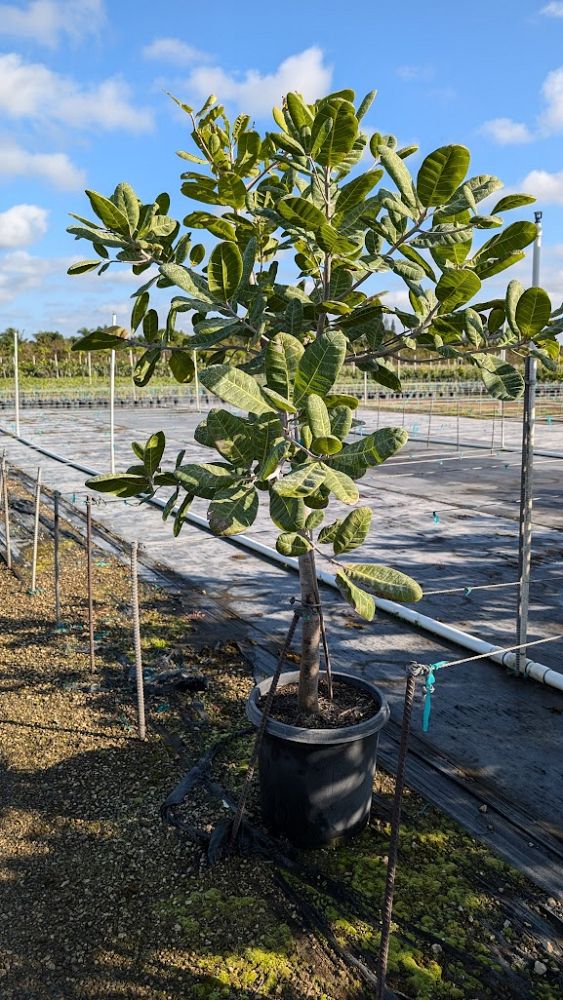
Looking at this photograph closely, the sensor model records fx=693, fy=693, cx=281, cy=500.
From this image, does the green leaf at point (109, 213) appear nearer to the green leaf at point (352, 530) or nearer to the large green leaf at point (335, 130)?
the large green leaf at point (335, 130)

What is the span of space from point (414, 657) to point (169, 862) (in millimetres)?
2781

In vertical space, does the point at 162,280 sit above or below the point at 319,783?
above

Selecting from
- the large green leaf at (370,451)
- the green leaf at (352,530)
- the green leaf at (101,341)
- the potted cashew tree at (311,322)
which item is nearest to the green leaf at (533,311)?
the potted cashew tree at (311,322)

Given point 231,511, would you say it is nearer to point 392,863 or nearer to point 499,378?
point 499,378

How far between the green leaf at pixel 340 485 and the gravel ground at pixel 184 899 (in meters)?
1.76

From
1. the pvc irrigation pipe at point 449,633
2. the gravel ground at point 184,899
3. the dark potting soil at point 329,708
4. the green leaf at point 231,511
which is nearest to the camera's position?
the green leaf at point 231,511

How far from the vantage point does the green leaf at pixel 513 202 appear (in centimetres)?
226

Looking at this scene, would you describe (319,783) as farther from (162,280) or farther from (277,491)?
(162,280)

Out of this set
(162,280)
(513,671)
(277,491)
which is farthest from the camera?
(513,671)

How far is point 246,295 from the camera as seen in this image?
2354 millimetres

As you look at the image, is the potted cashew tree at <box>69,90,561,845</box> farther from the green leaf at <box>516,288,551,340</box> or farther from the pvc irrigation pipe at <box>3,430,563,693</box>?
the pvc irrigation pipe at <box>3,430,563,693</box>

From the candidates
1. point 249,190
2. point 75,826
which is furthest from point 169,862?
point 249,190

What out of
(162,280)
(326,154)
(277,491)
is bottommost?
(277,491)

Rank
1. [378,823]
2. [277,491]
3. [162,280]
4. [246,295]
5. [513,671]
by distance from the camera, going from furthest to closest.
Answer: [513,671] → [378,823] → [162,280] → [246,295] → [277,491]
